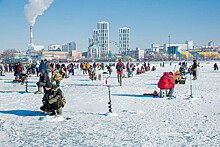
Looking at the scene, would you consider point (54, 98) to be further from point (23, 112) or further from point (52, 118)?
point (23, 112)

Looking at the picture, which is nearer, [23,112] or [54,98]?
[54,98]

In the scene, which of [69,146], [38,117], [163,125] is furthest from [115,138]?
[38,117]

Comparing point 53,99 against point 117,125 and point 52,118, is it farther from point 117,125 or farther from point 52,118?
point 117,125

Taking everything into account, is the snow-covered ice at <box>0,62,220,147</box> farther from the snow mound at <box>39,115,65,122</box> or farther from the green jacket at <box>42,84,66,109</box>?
the green jacket at <box>42,84,66,109</box>

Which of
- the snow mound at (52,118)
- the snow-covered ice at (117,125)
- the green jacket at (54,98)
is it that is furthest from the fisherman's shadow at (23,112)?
the green jacket at (54,98)

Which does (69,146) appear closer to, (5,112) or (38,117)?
(38,117)

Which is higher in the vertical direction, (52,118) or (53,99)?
(53,99)

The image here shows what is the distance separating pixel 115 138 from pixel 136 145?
0.57 meters

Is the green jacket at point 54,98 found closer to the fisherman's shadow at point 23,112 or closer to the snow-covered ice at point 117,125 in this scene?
the snow-covered ice at point 117,125

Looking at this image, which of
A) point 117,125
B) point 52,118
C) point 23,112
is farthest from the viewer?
point 23,112

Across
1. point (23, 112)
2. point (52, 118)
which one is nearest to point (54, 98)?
point (52, 118)

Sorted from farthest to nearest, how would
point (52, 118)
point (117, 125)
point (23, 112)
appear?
point (23, 112) → point (52, 118) → point (117, 125)

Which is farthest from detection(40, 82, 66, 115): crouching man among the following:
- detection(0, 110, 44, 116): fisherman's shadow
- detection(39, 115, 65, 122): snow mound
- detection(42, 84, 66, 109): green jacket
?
detection(0, 110, 44, 116): fisherman's shadow

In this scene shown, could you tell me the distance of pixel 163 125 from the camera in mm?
5781
